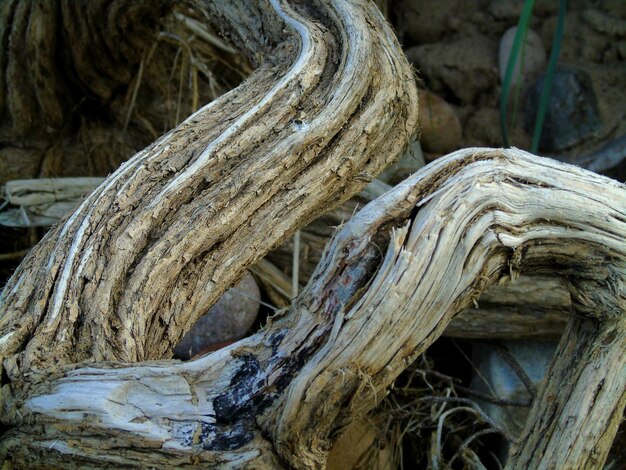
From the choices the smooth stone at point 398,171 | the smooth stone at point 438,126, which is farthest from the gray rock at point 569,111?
the smooth stone at point 398,171

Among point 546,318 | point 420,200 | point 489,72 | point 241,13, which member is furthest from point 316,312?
point 489,72

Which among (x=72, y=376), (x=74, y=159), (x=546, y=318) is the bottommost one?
(x=546, y=318)

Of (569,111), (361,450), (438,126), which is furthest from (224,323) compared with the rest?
(569,111)

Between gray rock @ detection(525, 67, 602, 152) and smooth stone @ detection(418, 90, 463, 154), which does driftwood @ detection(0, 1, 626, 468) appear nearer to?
smooth stone @ detection(418, 90, 463, 154)

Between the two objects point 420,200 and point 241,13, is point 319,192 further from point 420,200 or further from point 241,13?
point 241,13

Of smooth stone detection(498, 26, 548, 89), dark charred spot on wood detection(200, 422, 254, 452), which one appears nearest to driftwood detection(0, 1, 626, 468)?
dark charred spot on wood detection(200, 422, 254, 452)

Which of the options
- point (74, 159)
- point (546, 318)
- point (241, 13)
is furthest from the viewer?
point (74, 159)
